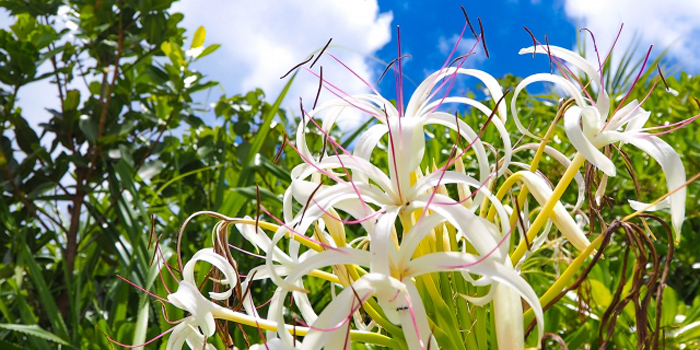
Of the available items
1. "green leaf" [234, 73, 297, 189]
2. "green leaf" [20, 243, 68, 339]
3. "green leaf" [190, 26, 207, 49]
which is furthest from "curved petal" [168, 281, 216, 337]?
"green leaf" [190, 26, 207, 49]

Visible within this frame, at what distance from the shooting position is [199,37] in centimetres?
226

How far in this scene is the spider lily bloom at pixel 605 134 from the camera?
22.0 inches

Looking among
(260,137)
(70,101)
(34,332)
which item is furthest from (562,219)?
(70,101)

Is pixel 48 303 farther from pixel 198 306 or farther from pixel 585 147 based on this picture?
pixel 585 147

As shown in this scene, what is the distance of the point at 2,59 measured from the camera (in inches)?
86.0

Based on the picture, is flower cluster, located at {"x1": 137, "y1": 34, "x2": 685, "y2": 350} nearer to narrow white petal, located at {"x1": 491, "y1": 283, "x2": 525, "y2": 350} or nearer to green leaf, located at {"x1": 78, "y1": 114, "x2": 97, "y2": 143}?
narrow white petal, located at {"x1": 491, "y1": 283, "x2": 525, "y2": 350}

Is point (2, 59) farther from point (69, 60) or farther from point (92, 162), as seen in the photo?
point (92, 162)

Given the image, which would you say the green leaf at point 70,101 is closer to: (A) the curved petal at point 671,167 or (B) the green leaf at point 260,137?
(B) the green leaf at point 260,137

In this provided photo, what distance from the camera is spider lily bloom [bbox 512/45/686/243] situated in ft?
1.83

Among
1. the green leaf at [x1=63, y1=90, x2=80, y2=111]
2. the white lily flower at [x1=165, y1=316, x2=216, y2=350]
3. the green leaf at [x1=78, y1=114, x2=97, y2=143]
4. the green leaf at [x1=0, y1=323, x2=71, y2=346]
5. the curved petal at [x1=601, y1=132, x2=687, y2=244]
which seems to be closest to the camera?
the curved petal at [x1=601, y1=132, x2=687, y2=244]

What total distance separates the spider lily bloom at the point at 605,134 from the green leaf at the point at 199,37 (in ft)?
5.77

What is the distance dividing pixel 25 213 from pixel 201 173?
2.12 feet

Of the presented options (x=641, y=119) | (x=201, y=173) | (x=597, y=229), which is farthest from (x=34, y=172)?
(x=641, y=119)

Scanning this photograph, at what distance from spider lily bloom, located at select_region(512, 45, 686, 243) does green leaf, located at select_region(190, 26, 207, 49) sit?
69.2 inches
